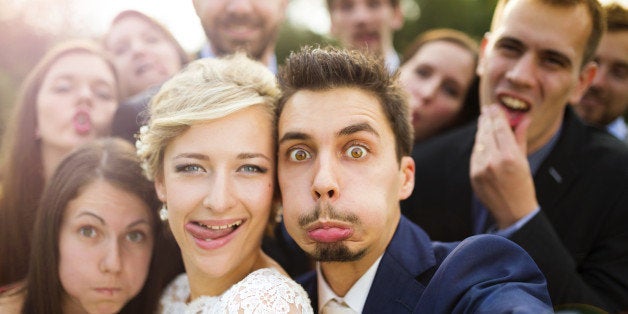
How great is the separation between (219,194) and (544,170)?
7.87ft

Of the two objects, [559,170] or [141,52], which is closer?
[559,170]

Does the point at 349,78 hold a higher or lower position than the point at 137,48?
higher

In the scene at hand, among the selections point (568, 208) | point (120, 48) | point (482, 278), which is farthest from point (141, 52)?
point (482, 278)

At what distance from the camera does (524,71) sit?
421cm

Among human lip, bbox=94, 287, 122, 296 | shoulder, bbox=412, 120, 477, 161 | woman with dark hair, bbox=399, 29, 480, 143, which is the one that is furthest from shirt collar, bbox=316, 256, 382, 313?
woman with dark hair, bbox=399, 29, 480, 143

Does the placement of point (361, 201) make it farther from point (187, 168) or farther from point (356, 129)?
point (187, 168)

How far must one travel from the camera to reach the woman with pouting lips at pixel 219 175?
10.2ft

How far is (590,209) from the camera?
13.3 ft

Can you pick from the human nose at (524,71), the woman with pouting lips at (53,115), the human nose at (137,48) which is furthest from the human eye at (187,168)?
the human nose at (137,48)

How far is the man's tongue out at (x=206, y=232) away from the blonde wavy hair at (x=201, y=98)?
445mm

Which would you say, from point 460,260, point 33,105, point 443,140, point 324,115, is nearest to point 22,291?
point 33,105

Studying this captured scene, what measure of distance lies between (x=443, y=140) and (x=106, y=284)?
280cm

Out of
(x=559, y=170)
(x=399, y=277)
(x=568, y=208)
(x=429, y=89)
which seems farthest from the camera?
(x=429, y=89)

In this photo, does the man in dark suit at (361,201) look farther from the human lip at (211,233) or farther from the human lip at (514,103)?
the human lip at (514,103)
